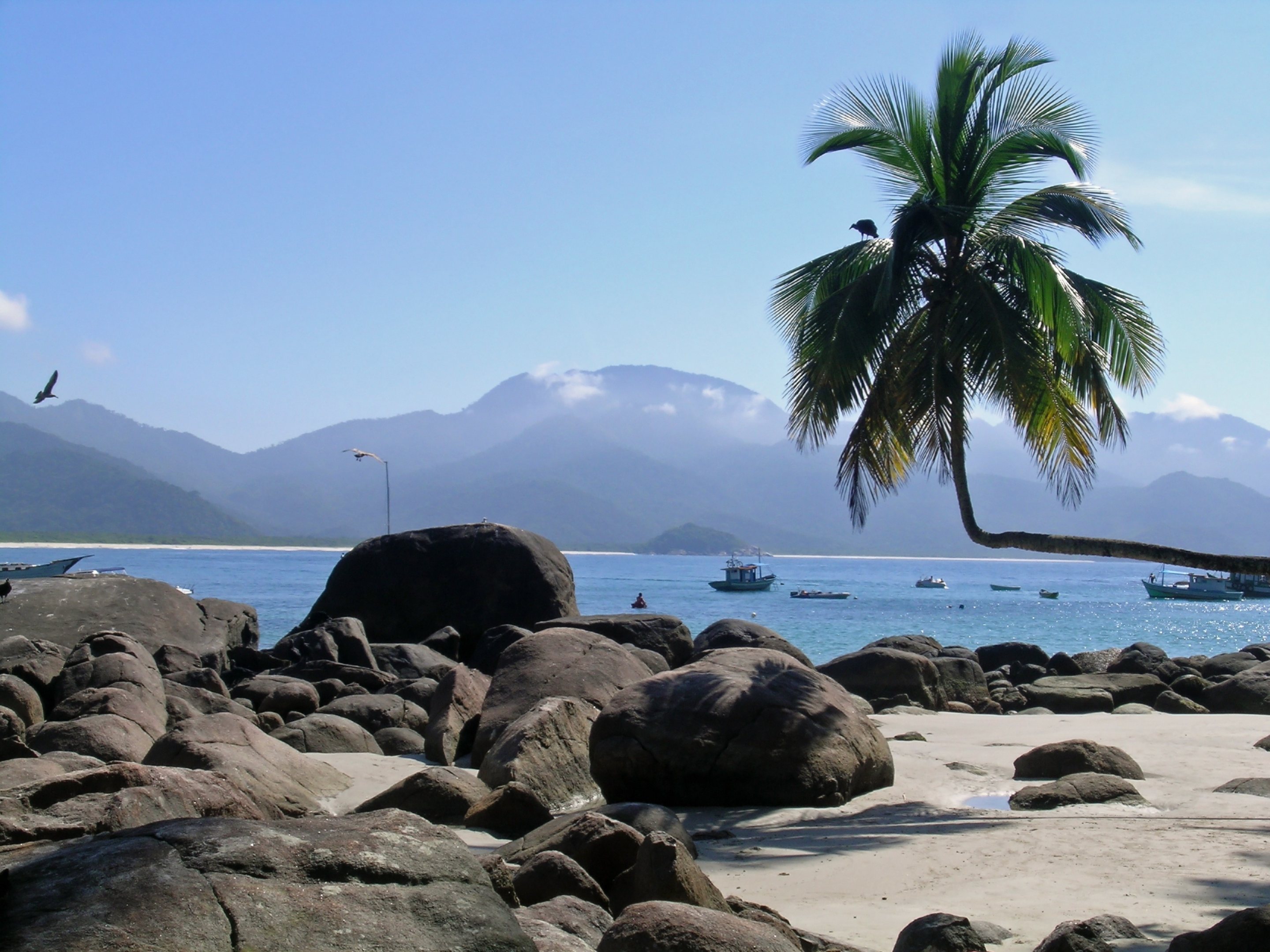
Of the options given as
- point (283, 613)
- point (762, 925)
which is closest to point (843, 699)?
point (762, 925)

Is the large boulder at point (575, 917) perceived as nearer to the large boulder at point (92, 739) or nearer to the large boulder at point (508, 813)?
the large boulder at point (508, 813)

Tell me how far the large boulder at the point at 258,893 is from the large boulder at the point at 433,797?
13.8 feet

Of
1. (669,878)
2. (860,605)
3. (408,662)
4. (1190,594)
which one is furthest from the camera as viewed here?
(1190,594)

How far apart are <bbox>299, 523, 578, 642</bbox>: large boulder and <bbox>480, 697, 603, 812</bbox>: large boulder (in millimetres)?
12310

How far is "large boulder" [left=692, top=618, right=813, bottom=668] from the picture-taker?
58.2ft

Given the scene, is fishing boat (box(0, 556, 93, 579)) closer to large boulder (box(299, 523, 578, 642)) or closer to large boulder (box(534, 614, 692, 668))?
large boulder (box(299, 523, 578, 642))

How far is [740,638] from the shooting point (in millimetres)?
18688

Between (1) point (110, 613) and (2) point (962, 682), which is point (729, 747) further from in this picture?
(1) point (110, 613)

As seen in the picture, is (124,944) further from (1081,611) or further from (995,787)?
(1081,611)

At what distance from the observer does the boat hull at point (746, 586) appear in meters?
76.1

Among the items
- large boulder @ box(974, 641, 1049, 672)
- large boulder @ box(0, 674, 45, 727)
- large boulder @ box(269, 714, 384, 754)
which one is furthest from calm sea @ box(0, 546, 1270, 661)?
large boulder @ box(0, 674, 45, 727)

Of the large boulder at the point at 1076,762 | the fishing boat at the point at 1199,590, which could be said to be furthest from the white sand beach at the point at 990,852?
the fishing boat at the point at 1199,590

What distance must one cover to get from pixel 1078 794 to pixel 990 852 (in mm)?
2104

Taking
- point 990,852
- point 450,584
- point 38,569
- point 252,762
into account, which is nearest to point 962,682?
point 450,584
